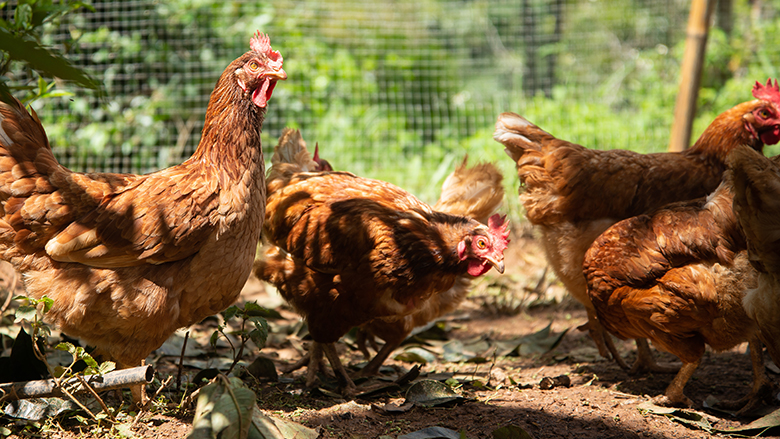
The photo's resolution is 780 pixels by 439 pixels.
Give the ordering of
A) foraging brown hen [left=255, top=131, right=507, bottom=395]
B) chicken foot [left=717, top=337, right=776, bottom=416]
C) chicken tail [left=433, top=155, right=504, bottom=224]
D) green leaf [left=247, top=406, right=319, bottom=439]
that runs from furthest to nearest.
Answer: chicken tail [left=433, top=155, right=504, bottom=224] < foraging brown hen [left=255, top=131, right=507, bottom=395] < chicken foot [left=717, top=337, right=776, bottom=416] < green leaf [left=247, top=406, right=319, bottom=439]

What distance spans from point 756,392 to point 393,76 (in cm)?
611

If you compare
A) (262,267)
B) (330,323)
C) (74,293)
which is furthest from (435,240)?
(74,293)

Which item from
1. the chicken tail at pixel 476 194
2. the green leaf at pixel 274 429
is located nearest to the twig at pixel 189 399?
the green leaf at pixel 274 429

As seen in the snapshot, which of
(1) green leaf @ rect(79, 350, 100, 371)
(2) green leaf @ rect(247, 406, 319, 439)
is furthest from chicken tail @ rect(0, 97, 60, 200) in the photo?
(2) green leaf @ rect(247, 406, 319, 439)

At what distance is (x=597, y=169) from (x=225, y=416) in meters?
3.03

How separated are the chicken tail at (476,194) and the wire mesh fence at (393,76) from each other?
8.61ft

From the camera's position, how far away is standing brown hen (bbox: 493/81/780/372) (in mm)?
3814

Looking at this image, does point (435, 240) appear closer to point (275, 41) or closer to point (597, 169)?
point (597, 169)

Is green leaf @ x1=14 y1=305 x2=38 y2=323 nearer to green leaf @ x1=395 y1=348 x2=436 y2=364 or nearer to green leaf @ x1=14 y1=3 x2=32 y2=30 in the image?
green leaf @ x1=14 y1=3 x2=32 y2=30

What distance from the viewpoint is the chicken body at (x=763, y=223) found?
236 cm

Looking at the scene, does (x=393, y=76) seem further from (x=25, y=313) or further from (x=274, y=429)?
(x=274, y=429)

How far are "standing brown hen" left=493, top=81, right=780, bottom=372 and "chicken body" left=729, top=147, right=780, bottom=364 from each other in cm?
123

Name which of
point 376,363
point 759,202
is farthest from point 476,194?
point 759,202

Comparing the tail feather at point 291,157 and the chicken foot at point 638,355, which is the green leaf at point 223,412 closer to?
the tail feather at point 291,157
